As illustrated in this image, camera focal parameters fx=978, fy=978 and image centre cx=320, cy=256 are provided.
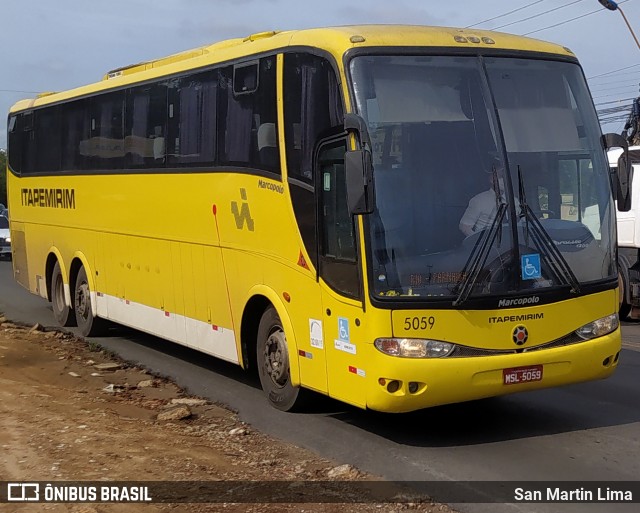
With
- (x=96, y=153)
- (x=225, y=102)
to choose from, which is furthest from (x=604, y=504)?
(x=96, y=153)

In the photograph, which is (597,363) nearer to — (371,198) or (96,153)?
(371,198)

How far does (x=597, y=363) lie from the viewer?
324 inches

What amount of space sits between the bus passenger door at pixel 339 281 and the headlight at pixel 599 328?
6.28 ft

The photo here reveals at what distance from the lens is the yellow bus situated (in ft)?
24.6

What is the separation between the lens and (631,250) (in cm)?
1664

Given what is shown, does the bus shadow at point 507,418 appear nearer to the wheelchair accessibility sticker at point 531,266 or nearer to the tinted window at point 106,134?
the wheelchair accessibility sticker at point 531,266

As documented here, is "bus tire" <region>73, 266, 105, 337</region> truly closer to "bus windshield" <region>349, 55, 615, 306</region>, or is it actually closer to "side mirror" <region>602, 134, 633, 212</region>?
"bus windshield" <region>349, 55, 615, 306</region>

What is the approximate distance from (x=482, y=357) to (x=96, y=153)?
26.0ft

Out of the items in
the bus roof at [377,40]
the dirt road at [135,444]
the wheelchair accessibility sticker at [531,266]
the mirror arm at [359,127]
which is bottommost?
the dirt road at [135,444]

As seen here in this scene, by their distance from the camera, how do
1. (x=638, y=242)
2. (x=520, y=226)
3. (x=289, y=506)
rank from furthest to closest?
(x=638, y=242), (x=520, y=226), (x=289, y=506)

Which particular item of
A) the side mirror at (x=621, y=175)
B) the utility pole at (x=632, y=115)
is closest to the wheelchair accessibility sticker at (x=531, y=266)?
the side mirror at (x=621, y=175)

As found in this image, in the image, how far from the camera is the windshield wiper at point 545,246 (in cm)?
782

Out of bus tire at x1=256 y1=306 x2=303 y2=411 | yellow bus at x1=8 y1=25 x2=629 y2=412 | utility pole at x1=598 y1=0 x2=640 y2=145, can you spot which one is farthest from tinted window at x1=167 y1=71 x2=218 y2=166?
utility pole at x1=598 y1=0 x2=640 y2=145

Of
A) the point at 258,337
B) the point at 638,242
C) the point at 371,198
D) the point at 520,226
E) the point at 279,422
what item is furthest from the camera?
the point at 638,242
